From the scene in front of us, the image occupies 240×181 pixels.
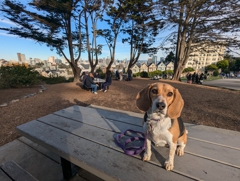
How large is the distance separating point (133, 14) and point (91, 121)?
16.8 meters

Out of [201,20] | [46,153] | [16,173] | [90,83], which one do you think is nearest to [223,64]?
[201,20]

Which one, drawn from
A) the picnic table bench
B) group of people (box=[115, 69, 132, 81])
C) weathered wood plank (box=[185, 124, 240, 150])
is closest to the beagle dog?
the picnic table bench

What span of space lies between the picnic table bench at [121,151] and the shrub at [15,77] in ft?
28.8

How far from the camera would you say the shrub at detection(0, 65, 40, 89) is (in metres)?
8.40

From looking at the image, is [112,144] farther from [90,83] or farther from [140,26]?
[140,26]

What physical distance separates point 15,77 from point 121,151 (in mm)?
10183

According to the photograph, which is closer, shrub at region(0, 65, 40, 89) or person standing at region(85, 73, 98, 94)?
person standing at region(85, 73, 98, 94)

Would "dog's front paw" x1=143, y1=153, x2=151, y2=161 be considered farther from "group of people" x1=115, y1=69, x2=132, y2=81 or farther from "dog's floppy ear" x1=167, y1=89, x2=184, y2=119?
"group of people" x1=115, y1=69, x2=132, y2=81

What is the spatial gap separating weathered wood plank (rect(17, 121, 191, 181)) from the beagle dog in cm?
11

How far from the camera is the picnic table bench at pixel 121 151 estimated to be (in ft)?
3.21

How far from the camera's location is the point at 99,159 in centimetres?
114

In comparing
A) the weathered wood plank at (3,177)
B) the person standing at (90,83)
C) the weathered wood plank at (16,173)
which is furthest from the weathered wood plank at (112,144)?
the person standing at (90,83)

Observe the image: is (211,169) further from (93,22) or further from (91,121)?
(93,22)

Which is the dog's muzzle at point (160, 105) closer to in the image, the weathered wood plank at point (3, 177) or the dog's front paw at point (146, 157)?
the dog's front paw at point (146, 157)
